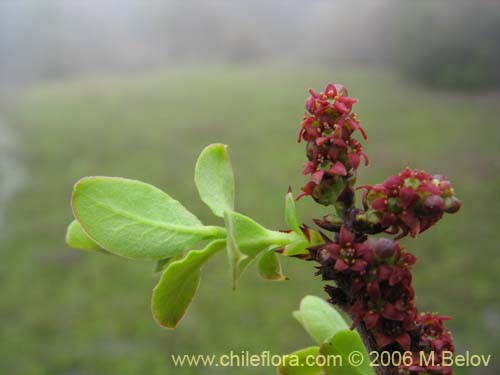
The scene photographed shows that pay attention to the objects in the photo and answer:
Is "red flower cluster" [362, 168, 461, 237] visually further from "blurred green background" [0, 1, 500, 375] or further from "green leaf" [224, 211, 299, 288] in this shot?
"blurred green background" [0, 1, 500, 375]

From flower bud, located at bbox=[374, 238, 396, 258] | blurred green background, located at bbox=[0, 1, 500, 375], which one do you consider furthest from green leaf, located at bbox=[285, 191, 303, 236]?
blurred green background, located at bbox=[0, 1, 500, 375]

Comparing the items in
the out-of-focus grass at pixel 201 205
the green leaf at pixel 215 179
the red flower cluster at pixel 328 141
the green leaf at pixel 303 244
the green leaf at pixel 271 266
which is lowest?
the out-of-focus grass at pixel 201 205

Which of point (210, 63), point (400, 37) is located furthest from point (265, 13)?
point (400, 37)

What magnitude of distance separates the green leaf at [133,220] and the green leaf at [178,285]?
0.12 feet

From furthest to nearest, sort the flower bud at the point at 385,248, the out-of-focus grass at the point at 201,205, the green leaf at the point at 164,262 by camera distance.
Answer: the out-of-focus grass at the point at 201,205
the green leaf at the point at 164,262
the flower bud at the point at 385,248

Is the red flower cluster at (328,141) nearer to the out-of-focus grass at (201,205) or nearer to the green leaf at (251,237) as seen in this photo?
the green leaf at (251,237)

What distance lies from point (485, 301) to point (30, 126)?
908 cm

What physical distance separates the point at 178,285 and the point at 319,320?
27 cm

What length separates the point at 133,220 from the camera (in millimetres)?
578

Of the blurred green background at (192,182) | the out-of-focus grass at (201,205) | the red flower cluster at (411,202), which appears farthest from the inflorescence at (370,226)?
the blurred green background at (192,182)

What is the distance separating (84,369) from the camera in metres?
3.76

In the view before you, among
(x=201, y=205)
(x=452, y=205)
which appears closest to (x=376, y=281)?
(x=452, y=205)

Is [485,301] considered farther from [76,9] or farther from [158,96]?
[76,9]

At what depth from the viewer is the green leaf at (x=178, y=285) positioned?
1.78 feet
